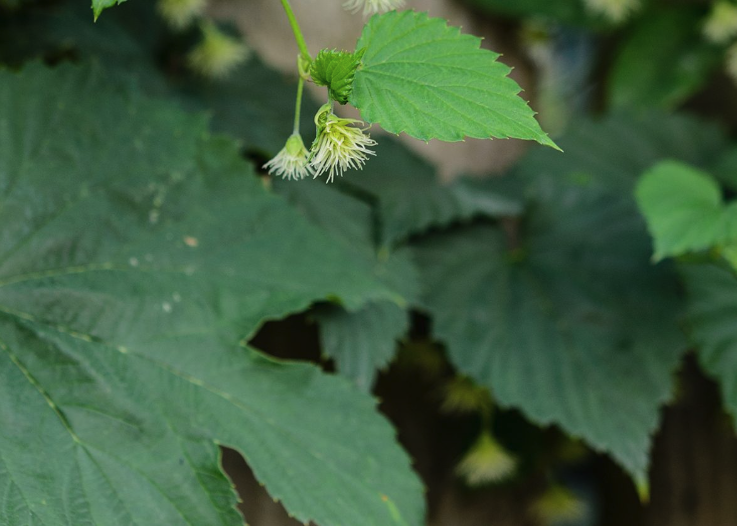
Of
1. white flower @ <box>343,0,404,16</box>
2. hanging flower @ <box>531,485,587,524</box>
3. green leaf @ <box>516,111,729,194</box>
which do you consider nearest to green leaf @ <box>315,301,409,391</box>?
white flower @ <box>343,0,404,16</box>

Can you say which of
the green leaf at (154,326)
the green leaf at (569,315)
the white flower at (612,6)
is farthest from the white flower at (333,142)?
the white flower at (612,6)

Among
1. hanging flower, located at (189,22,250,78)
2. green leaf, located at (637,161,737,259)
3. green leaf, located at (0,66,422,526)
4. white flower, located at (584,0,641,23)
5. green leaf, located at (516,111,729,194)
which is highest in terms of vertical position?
white flower, located at (584,0,641,23)

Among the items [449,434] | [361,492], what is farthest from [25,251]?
[449,434]

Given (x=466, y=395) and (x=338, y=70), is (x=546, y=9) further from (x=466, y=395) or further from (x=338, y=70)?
(x=338, y=70)

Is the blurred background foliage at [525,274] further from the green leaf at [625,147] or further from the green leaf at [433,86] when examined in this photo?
the green leaf at [433,86]

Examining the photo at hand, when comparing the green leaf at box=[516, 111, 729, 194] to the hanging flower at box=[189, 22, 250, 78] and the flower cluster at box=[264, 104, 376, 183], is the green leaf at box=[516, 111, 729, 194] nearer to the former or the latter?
the hanging flower at box=[189, 22, 250, 78]

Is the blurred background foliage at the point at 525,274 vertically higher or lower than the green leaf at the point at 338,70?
higher
